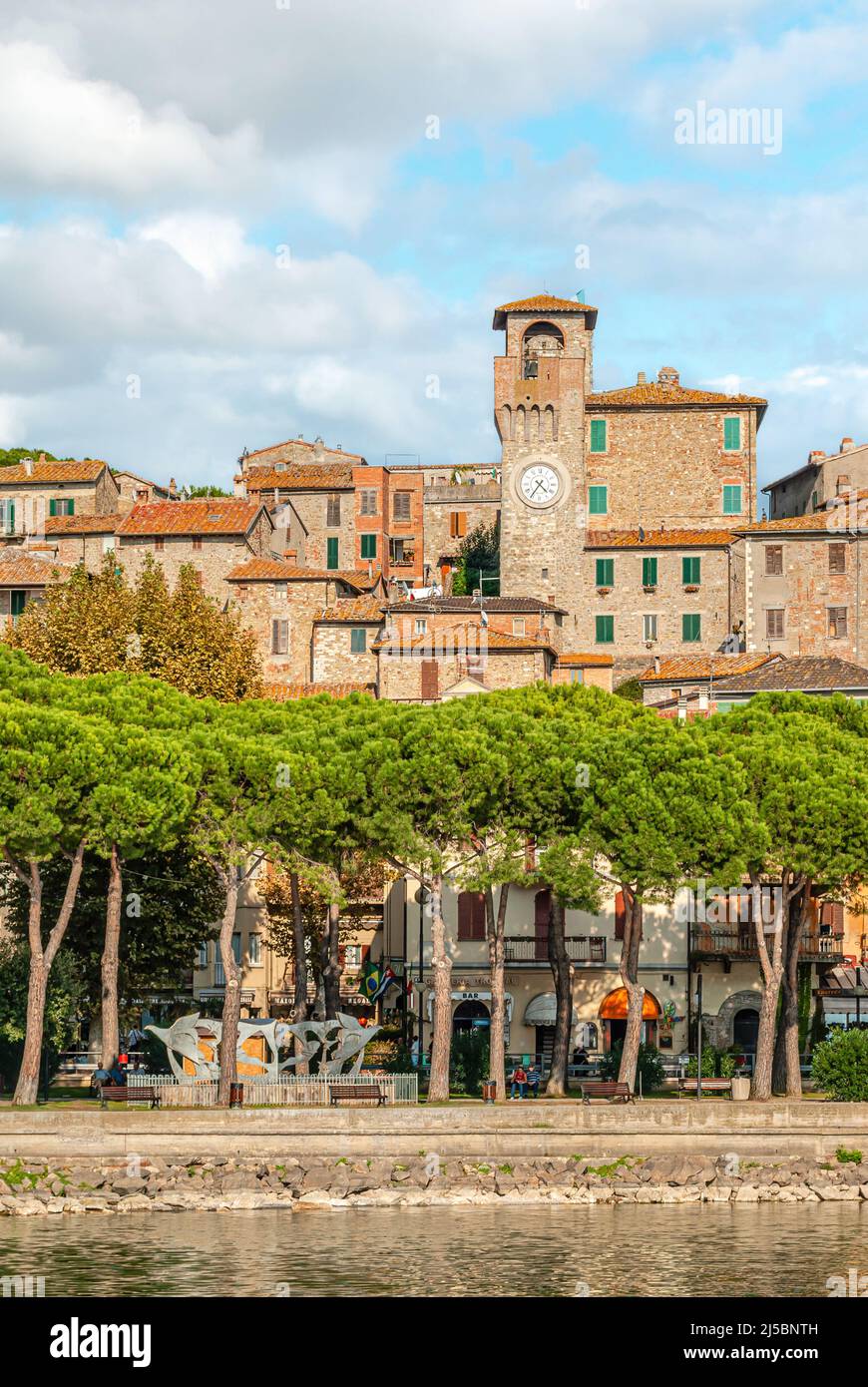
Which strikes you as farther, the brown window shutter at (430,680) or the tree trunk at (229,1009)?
the brown window shutter at (430,680)

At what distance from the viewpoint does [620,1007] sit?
54.4 m

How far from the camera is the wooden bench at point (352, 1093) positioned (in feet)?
139

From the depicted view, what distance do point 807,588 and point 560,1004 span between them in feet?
120

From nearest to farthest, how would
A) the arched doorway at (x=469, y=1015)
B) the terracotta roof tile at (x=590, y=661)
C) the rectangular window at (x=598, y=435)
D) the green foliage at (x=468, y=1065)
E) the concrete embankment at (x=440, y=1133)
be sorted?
the concrete embankment at (x=440, y=1133)
the green foliage at (x=468, y=1065)
the arched doorway at (x=469, y=1015)
the terracotta roof tile at (x=590, y=661)
the rectangular window at (x=598, y=435)

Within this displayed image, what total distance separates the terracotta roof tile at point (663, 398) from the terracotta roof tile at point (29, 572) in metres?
26.5

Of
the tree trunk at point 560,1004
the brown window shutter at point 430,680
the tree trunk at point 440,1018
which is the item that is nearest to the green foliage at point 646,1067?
the tree trunk at point 560,1004

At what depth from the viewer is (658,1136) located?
41.0 meters

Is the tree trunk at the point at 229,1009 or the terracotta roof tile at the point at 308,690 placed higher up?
the terracotta roof tile at the point at 308,690

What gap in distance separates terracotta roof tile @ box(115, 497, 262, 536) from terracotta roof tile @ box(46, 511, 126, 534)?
0.58 m

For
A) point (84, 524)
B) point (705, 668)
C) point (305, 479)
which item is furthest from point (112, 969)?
point (305, 479)

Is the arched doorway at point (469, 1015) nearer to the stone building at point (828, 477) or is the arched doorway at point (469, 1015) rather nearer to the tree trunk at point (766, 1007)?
the tree trunk at point (766, 1007)
